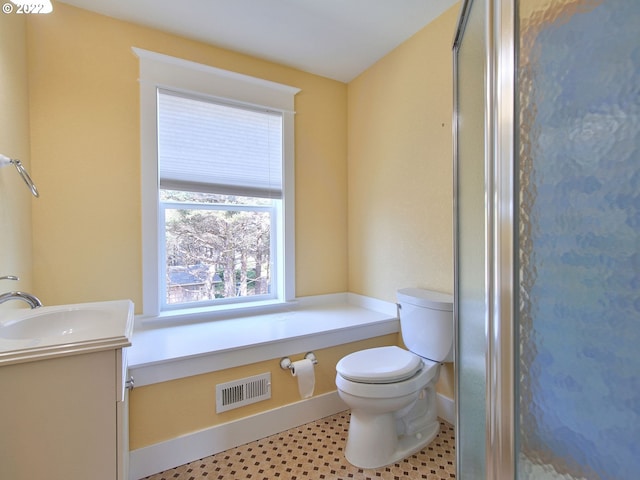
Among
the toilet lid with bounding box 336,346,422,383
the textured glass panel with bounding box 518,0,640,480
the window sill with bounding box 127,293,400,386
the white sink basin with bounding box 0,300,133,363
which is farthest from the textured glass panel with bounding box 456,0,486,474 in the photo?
the white sink basin with bounding box 0,300,133,363

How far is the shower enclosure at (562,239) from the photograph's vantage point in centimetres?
49

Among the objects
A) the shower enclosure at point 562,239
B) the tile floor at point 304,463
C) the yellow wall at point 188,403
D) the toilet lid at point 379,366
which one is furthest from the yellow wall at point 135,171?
the shower enclosure at point 562,239

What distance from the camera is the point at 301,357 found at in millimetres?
1735

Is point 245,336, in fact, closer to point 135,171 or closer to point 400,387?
point 400,387

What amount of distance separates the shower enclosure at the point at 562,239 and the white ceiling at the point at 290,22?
4.41ft

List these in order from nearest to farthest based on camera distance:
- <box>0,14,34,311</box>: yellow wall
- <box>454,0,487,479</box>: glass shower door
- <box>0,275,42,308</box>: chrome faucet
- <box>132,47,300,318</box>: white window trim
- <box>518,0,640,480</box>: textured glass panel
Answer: <box>518,0,640,480</box>: textured glass panel < <box>454,0,487,479</box>: glass shower door < <box>0,275,42,308</box>: chrome faucet < <box>0,14,34,311</box>: yellow wall < <box>132,47,300,318</box>: white window trim

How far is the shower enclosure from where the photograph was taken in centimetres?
49

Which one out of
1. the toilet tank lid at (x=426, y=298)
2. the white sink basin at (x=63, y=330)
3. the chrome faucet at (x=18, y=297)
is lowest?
the toilet tank lid at (x=426, y=298)

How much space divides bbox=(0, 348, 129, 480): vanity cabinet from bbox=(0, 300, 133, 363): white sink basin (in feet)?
0.12

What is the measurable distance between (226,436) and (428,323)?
4.01ft

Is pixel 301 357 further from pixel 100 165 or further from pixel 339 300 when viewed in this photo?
pixel 100 165

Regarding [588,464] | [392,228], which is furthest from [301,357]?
[588,464]

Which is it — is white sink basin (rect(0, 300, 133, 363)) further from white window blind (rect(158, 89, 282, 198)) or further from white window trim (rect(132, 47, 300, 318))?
white window blind (rect(158, 89, 282, 198))

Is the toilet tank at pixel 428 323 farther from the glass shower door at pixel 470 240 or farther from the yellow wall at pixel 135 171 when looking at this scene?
the glass shower door at pixel 470 240
